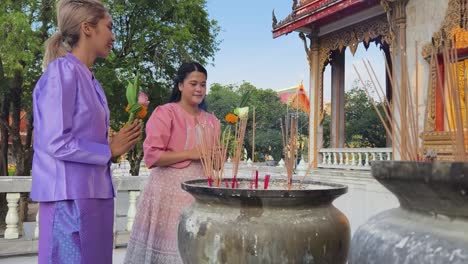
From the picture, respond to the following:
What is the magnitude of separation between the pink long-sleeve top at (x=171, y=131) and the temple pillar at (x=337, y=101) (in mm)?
7615

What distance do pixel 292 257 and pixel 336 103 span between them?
8.70 m

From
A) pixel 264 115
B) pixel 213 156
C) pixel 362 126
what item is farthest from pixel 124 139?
pixel 264 115

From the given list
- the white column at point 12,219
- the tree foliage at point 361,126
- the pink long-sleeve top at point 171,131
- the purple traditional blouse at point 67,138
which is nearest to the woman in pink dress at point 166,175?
the pink long-sleeve top at point 171,131

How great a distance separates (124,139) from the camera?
155 centimetres

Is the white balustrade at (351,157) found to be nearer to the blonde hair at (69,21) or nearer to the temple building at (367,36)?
the temple building at (367,36)

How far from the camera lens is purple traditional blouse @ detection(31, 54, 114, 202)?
135 centimetres

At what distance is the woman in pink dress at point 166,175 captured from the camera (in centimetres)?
194

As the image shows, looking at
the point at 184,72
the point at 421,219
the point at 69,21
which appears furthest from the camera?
the point at 184,72

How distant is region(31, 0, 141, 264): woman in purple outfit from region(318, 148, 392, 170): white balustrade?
21.6 ft

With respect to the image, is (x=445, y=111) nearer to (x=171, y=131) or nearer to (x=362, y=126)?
(x=171, y=131)

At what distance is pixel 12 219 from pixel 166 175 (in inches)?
95.8

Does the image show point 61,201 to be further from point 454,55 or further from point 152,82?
point 152,82

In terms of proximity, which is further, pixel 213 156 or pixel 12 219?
pixel 12 219

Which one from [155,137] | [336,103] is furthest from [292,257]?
[336,103]
